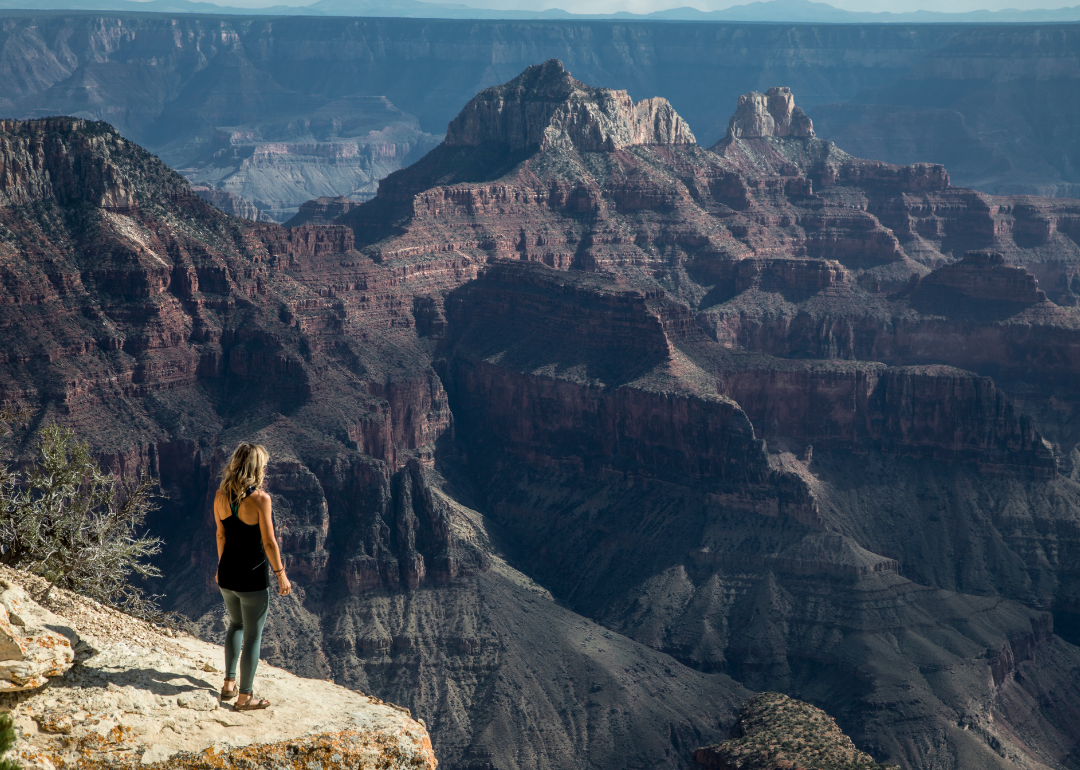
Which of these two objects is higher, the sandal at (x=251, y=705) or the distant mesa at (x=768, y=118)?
the distant mesa at (x=768, y=118)

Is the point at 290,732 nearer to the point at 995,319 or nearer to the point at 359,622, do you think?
the point at 359,622

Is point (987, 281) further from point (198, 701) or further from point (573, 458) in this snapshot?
point (198, 701)

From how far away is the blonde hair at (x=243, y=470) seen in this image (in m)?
21.8

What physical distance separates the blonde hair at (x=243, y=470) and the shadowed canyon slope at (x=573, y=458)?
5057 cm

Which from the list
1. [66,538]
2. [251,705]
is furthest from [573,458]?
[251,705]

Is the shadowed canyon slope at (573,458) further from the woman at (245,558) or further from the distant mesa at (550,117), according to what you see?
the woman at (245,558)

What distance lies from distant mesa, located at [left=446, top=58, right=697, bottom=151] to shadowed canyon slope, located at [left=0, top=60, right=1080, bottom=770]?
17.5 m

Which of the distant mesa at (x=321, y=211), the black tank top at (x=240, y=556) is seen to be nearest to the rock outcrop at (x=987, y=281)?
the distant mesa at (x=321, y=211)

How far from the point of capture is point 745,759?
5344cm

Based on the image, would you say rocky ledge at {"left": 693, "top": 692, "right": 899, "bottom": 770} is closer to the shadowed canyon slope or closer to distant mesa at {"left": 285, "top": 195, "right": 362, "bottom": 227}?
the shadowed canyon slope

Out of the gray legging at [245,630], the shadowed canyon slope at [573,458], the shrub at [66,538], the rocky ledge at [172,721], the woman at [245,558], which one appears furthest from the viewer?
the shadowed canyon slope at [573,458]

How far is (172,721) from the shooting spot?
69.9ft

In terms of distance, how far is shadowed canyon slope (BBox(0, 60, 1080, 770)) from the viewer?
254 feet

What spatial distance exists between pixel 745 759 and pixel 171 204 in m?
68.0
